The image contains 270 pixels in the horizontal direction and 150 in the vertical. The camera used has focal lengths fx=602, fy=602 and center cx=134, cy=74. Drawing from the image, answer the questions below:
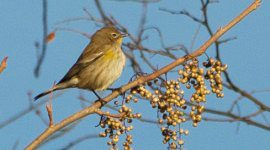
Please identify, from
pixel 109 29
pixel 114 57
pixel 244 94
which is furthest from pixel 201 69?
pixel 244 94

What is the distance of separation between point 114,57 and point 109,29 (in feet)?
2.31

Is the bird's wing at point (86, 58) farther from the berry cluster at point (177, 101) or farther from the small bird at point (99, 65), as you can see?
the berry cluster at point (177, 101)

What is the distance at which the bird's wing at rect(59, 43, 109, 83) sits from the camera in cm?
802

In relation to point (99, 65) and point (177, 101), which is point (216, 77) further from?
point (99, 65)

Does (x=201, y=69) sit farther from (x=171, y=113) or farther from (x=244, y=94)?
(x=244, y=94)

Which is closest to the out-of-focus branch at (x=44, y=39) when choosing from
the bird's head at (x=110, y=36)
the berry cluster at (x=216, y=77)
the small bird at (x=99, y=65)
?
the berry cluster at (x=216, y=77)

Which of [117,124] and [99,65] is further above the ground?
[99,65]

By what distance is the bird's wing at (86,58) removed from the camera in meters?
8.02

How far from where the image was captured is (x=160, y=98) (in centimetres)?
407

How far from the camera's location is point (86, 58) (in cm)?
830

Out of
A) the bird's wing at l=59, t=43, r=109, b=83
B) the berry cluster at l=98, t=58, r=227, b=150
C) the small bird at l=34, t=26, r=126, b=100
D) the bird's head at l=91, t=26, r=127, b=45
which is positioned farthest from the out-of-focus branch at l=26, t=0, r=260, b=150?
the bird's head at l=91, t=26, r=127, b=45

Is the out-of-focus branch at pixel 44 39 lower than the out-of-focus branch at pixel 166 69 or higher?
higher

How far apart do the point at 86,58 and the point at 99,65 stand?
0.99ft

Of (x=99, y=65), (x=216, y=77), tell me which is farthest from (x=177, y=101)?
(x=99, y=65)
